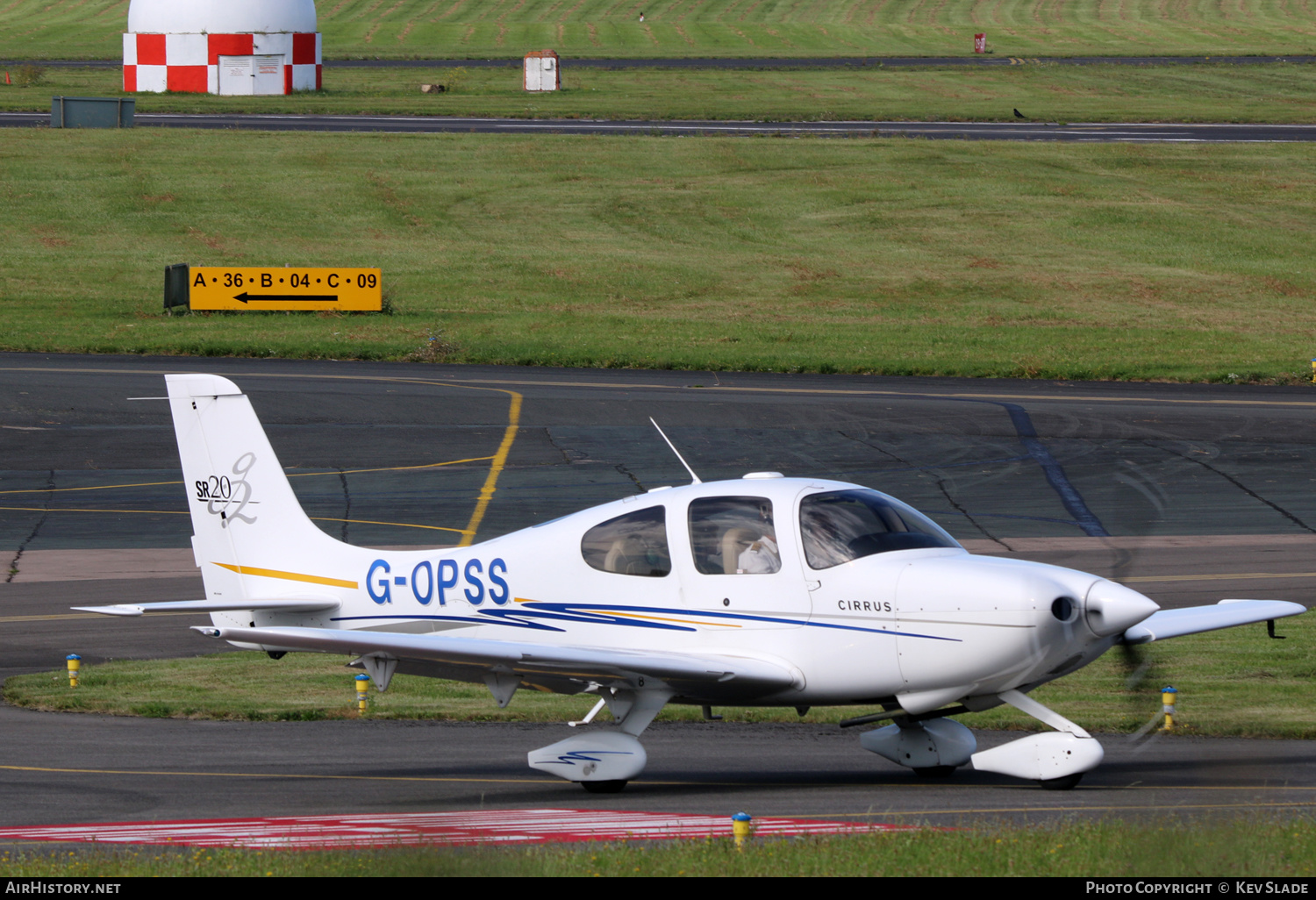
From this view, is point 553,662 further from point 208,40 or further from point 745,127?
point 208,40

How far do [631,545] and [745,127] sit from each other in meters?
55.9

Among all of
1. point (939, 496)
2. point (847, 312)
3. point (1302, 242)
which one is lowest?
point (939, 496)

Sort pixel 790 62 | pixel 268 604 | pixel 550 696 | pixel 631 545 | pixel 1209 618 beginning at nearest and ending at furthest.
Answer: pixel 631 545
pixel 1209 618
pixel 268 604
pixel 550 696
pixel 790 62

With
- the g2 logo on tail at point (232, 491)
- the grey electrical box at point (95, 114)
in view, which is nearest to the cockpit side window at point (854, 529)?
the g2 logo on tail at point (232, 491)

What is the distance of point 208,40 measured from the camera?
2862 inches

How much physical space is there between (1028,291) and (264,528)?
35892 mm

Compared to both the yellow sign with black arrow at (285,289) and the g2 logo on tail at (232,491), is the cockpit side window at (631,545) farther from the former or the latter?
the yellow sign with black arrow at (285,289)

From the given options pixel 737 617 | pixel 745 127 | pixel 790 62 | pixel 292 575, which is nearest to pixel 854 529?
pixel 737 617

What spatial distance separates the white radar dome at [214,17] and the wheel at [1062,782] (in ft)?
224

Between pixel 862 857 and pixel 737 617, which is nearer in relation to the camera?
pixel 862 857

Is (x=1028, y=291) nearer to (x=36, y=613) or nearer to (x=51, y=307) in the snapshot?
(x=51, y=307)

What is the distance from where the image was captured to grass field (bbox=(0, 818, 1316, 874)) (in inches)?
300
